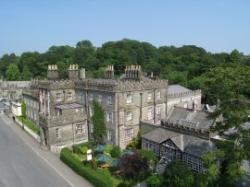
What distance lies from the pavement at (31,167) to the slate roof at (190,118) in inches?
625

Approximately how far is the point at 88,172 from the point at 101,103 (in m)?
13.4

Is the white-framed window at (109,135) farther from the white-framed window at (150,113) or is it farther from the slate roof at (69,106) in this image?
the white-framed window at (150,113)

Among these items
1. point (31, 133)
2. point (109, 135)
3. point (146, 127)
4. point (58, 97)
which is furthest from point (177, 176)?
point (31, 133)

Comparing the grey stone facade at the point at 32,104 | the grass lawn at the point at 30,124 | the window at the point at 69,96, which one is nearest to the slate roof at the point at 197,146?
the window at the point at 69,96

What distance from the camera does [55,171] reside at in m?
35.0

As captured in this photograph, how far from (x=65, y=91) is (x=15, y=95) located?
5007 centimetres

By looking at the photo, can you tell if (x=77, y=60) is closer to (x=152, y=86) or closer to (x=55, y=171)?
(x=152, y=86)

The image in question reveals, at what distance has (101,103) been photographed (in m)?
43.0

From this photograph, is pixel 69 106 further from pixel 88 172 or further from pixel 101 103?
pixel 88 172

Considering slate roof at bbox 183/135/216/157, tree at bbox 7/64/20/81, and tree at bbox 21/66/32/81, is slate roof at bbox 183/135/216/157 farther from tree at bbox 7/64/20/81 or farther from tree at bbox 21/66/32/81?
tree at bbox 7/64/20/81

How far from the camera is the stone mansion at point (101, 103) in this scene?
136 ft

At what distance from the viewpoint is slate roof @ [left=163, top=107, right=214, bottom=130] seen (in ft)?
119

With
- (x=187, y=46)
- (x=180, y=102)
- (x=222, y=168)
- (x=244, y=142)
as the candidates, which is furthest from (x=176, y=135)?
(x=187, y=46)

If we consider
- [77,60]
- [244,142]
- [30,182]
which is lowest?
[30,182]
